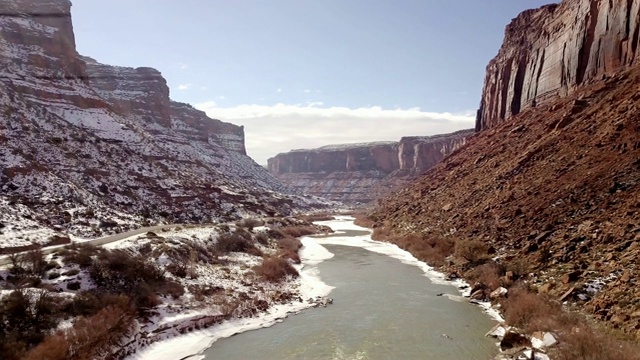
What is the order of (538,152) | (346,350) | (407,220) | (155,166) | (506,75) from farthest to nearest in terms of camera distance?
(506,75), (155,166), (407,220), (538,152), (346,350)

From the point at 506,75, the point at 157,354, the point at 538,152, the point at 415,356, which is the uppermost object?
the point at 506,75

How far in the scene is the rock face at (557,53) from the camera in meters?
40.3

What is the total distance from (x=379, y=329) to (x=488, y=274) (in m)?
9.65

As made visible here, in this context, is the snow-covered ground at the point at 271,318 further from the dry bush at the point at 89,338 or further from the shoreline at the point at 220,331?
the dry bush at the point at 89,338

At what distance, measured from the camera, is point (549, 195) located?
29.7m

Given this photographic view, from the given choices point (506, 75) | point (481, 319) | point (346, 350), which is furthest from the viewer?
point (506, 75)

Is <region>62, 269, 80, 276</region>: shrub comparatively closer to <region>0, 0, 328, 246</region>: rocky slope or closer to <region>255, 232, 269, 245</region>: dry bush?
<region>0, 0, 328, 246</region>: rocky slope

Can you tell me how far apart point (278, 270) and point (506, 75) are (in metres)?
62.5

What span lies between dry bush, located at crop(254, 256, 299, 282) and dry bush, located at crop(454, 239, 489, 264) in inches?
505

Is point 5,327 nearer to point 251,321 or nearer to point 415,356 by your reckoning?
point 251,321

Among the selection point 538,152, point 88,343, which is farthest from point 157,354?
point 538,152

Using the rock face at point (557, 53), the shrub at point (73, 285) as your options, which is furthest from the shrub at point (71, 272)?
the rock face at point (557, 53)

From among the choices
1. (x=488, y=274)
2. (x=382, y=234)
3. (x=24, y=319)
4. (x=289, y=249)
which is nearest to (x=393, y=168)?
(x=382, y=234)

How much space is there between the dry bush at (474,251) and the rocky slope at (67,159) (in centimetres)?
3089
